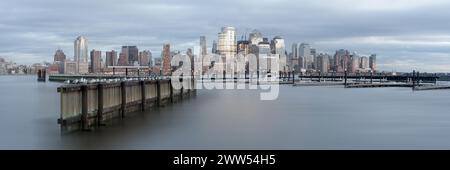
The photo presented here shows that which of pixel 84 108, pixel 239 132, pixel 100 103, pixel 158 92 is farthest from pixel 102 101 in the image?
pixel 158 92

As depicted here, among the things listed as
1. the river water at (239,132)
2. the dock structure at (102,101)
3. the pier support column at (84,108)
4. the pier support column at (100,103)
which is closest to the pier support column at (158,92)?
the dock structure at (102,101)

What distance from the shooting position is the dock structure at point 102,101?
94.4 feet

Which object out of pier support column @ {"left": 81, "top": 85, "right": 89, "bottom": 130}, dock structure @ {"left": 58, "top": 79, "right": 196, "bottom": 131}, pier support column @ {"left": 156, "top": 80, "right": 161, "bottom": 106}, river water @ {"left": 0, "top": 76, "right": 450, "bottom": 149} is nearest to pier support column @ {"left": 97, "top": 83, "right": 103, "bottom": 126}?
dock structure @ {"left": 58, "top": 79, "right": 196, "bottom": 131}

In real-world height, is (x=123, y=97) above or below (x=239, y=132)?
above

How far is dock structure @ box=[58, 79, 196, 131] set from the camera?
2877cm

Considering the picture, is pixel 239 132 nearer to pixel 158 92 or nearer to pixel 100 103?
pixel 100 103

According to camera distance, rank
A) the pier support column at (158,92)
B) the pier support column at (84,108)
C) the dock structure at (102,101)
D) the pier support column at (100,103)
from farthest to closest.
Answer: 1. the pier support column at (158,92)
2. the pier support column at (100,103)
3. the pier support column at (84,108)
4. the dock structure at (102,101)

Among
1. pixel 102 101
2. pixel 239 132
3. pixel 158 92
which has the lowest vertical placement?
pixel 239 132

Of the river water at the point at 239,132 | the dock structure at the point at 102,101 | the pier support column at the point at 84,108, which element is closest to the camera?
the dock structure at the point at 102,101

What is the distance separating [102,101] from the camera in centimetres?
3356

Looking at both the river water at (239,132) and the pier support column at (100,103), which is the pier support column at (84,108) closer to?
the river water at (239,132)

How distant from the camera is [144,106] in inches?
1849
